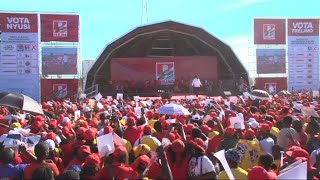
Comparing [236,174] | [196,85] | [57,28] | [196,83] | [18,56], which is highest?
[57,28]

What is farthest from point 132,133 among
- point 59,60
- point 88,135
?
point 59,60

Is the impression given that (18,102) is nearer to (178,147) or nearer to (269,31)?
(178,147)

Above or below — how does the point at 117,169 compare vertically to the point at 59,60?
below

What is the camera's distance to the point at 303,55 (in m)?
32.5

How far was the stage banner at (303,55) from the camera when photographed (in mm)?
32531

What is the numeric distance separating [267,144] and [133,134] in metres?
2.12

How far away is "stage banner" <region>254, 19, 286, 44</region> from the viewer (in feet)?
107

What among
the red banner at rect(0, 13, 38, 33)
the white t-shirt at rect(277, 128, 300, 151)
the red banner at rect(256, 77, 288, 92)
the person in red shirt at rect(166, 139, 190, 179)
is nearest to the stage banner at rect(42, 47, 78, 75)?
the red banner at rect(0, 13, 38, 33)

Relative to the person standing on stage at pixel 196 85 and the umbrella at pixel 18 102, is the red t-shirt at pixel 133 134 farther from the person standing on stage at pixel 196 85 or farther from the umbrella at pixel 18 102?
the person standing on stage at pixel 196 85

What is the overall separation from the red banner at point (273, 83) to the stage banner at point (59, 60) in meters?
11.7

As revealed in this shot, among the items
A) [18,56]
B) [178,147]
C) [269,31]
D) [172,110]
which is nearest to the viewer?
[178,147]

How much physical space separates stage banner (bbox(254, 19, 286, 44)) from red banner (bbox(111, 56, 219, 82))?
3.21 meters

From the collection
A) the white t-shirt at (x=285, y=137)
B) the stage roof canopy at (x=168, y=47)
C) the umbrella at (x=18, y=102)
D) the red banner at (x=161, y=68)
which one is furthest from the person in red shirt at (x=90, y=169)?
the red banner at (x=161, y=68)

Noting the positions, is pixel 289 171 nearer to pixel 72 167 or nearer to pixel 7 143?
pixel 72 167
